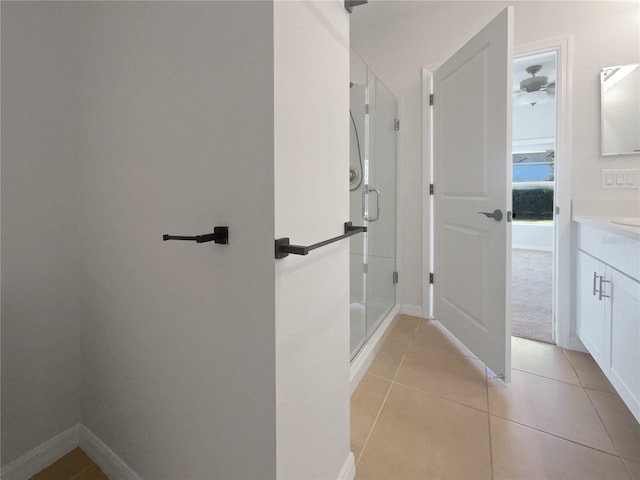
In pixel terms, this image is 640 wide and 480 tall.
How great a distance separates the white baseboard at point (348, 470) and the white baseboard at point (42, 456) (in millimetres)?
1104

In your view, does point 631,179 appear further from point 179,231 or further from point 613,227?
point 179,231

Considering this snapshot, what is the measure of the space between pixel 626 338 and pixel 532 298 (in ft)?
6.69

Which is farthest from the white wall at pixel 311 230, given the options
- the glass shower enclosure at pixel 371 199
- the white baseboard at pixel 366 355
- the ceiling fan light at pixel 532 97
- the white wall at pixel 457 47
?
the ceiling fan light at pixel 532 97

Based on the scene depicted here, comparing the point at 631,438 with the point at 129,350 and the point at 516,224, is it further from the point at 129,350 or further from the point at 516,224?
the point at 516,224

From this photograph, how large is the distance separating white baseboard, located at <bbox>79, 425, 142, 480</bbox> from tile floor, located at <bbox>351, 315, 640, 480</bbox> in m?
0.86

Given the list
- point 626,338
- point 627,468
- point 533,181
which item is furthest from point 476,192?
point 533,181

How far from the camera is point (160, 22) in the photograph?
2.97 ft

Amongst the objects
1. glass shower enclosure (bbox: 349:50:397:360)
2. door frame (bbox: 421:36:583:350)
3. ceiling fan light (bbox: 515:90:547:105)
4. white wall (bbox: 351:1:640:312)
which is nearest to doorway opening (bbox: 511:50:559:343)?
ceiling fan light (bbox: 515:90:547:105)

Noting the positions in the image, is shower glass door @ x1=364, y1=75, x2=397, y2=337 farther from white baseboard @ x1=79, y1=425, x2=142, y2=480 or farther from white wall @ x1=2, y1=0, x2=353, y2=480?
white baseboard @ x1=79, y1=425, x2=142, y2=480

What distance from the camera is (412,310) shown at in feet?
8.85

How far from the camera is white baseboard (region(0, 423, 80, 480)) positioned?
1132 mm

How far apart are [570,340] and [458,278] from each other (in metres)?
0.83

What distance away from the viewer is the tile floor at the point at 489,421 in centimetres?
119

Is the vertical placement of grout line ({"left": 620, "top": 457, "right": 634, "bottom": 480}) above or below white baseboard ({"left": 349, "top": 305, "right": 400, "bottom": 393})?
below
